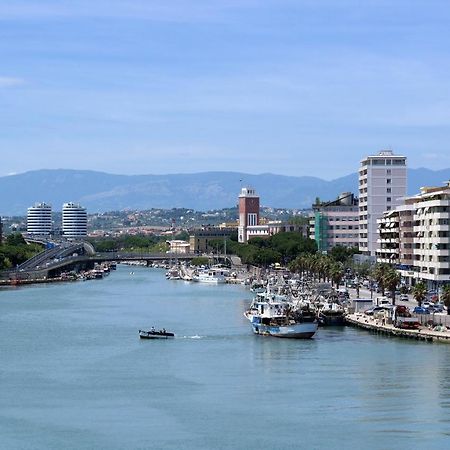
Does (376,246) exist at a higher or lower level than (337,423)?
higher

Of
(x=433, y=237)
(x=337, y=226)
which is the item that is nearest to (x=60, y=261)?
(x=337, y=226)

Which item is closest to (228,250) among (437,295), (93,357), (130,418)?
(437,295)

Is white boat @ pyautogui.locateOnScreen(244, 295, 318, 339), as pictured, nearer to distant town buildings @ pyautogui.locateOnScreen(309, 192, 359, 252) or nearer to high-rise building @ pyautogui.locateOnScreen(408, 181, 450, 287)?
high-rise building @ pyautogui.locateOnScreen(408, 181, 450, 287)

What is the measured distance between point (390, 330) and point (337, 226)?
66.7 metres

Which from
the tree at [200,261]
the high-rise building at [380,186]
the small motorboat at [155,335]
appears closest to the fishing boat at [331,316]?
the small motorboat at [155,335]

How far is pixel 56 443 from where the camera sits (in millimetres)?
33406

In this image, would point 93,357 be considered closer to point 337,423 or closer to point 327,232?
point 337,423

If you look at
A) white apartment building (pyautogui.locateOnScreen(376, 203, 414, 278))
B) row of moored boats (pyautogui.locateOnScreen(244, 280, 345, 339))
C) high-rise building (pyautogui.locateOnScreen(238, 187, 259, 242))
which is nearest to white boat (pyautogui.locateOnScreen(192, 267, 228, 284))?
white apartment building (pyautogui.locateOnScreen(376, 203, 414, 278))

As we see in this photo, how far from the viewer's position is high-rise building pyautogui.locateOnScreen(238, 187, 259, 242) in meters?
190

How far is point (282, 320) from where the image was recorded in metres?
58.0

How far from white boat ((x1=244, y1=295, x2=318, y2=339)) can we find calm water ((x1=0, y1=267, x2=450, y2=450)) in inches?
29.9

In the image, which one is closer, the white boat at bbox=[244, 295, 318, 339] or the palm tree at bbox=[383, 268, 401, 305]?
the white boat at bbox=[244, 295, 318, 339]

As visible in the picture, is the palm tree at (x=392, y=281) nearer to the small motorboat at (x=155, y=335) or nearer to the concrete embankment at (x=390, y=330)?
the concrete embankment at (x=390, y=330)

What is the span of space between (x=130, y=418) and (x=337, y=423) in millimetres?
5498
